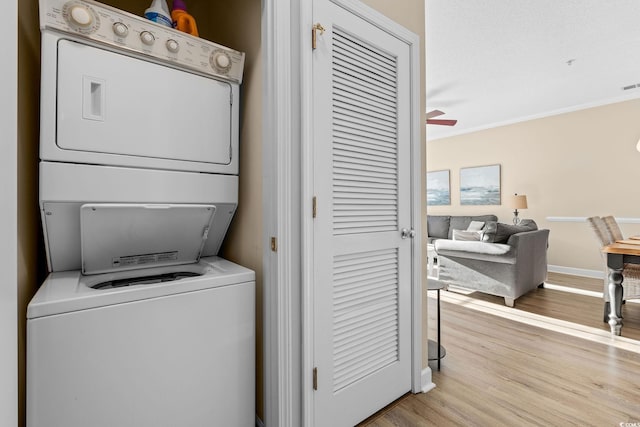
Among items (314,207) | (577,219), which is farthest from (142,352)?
(577,219)

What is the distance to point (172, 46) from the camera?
127 centimetres

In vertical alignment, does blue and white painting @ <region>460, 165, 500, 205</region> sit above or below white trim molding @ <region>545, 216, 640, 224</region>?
above

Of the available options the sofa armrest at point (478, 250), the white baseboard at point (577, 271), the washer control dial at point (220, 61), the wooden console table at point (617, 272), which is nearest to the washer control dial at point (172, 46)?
the washer control dial at point (220, 61)

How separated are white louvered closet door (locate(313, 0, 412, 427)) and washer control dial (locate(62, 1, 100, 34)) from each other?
80cm

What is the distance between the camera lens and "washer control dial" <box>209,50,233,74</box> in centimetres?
138

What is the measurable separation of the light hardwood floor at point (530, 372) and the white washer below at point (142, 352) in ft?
2.72

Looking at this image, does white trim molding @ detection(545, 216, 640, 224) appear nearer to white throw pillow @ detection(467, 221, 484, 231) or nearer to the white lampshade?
the white lampshade

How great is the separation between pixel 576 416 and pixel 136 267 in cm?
227

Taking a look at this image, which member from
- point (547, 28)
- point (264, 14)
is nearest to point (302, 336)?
point (264, 14)

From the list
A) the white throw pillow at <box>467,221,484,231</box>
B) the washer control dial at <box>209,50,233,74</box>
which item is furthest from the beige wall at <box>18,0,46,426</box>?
the white throw pillow at <box>467,221,484,231</box>

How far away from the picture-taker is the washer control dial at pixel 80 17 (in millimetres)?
1056

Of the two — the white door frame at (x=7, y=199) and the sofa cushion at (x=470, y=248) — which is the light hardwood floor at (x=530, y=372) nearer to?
the sofa cushion at (x=470, y=248)

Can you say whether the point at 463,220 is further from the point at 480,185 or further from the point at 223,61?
the point at 223,61

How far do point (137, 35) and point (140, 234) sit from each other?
2.54 feet
